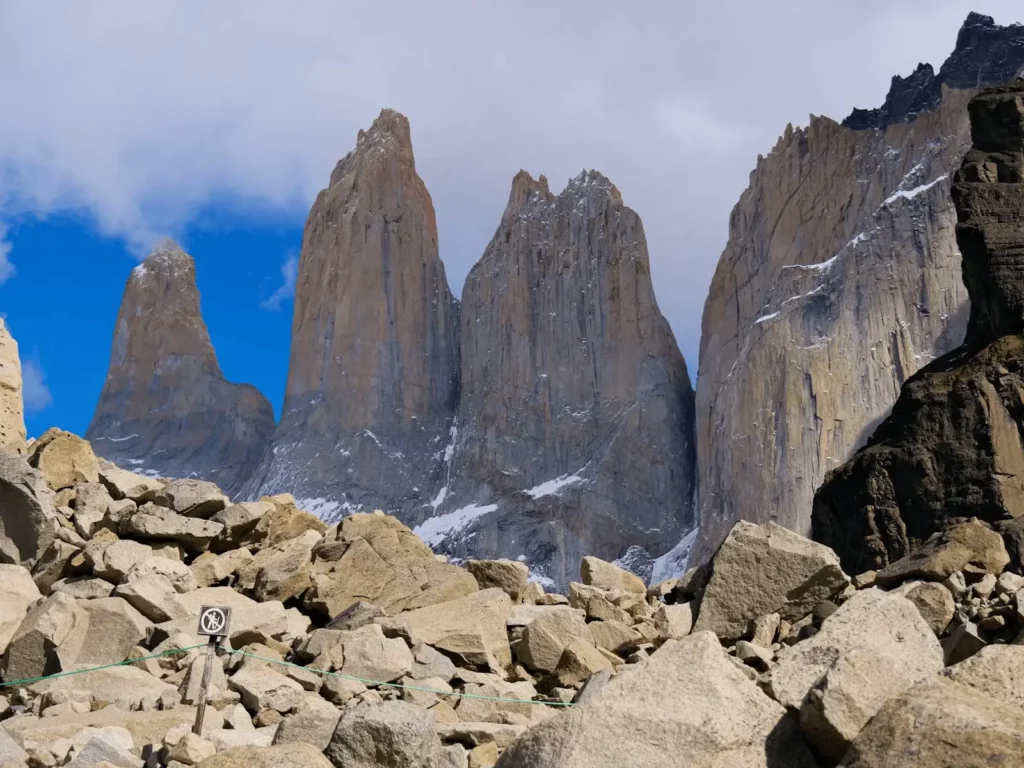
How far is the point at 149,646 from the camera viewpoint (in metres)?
10.8

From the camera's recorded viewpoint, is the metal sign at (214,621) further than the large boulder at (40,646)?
No

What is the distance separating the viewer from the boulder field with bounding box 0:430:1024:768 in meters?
5.59

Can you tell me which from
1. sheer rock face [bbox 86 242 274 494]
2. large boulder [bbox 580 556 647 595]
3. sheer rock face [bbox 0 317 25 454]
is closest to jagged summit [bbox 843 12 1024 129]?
sheer rock face [bbox 86 242 274 494]

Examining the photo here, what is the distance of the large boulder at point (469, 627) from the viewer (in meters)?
11.2

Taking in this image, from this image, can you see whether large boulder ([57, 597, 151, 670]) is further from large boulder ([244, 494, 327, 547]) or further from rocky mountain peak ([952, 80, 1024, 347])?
rocky mountain peak ([952, 80, 1024, 347])

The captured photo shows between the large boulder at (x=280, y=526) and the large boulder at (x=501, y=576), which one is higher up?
the large boulder at (x=280, y=526)

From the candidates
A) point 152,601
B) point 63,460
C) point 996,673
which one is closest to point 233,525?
point 63,460

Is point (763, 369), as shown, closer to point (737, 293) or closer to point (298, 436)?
point (737, 293)

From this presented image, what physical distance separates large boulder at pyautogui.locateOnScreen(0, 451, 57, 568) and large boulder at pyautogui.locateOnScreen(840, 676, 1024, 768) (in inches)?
425

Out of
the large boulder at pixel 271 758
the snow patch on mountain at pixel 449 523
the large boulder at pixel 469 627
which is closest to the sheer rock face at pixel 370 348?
the snow patch on mountain at pixel 449 523

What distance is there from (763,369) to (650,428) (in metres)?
15.7

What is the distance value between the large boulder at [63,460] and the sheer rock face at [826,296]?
39139mm

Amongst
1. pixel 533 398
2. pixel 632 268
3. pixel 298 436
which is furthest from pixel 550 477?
pixel 298 436

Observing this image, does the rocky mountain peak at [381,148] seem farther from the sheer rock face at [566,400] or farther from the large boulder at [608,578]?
the large boulder at [608,578]
